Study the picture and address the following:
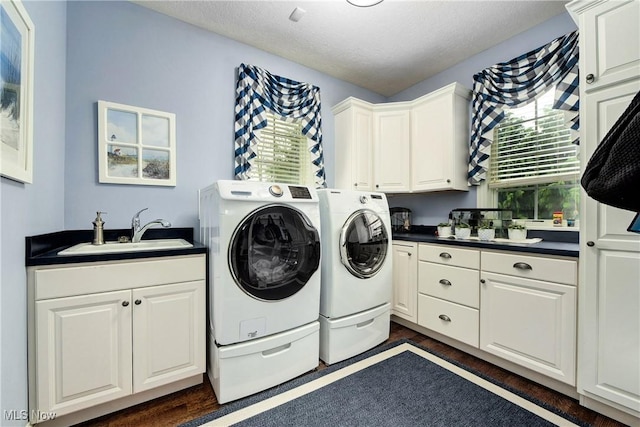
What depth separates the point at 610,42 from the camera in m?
1.41

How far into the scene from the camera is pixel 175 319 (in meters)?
1.56

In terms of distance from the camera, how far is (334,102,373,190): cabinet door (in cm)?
286

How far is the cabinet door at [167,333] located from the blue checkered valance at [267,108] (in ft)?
3.72

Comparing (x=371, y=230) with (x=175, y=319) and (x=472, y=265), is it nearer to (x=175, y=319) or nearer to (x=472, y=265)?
(x=472, y=265)

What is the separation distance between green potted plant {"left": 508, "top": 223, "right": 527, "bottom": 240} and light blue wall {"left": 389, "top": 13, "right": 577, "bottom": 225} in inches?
23.0

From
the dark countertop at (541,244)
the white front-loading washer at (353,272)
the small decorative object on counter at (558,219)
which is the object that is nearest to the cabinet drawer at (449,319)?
the white front-loading washer at (353,272)

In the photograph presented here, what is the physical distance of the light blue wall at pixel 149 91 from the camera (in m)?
1.80

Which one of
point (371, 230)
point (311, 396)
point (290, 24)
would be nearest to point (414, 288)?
point (371, 230)

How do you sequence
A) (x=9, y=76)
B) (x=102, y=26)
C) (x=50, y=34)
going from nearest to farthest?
(x=9, y=76) → (x=50, y=34) → (x=102, y=26)

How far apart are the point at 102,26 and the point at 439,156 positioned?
9.31 feet

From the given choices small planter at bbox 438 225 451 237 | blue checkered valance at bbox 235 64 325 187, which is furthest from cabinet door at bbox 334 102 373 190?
small planter at bbox 438 225 451 237

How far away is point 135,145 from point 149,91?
0.43 meters

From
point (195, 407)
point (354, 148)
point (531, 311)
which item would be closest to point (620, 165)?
point (531, 311)

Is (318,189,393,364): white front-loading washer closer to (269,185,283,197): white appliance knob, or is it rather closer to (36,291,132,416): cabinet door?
(269,185,283,197): white appliance knob
